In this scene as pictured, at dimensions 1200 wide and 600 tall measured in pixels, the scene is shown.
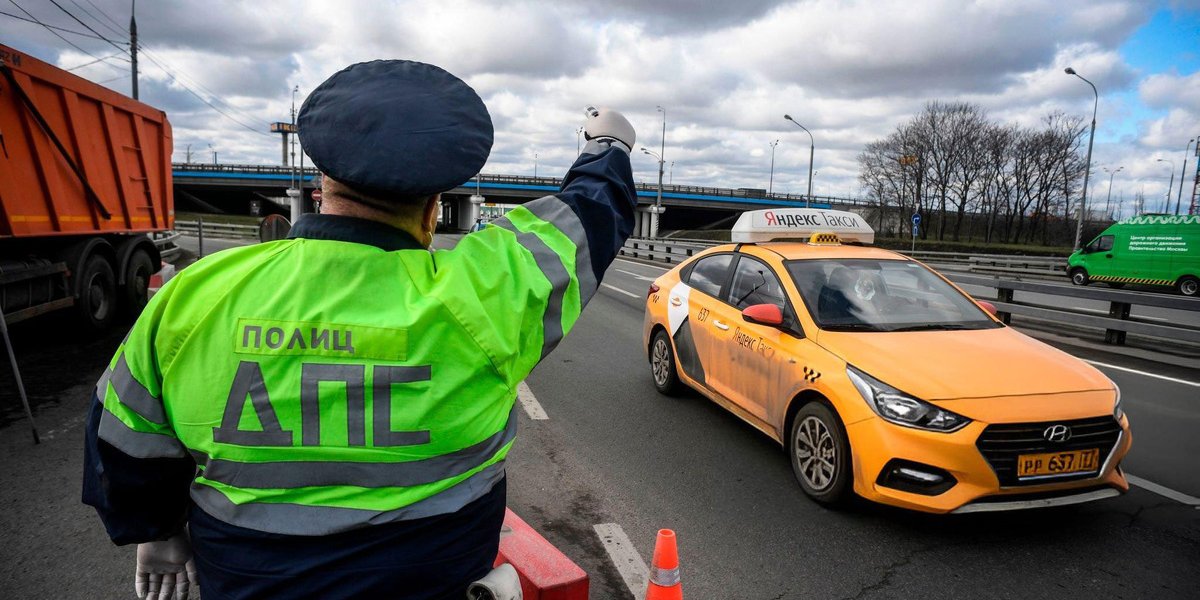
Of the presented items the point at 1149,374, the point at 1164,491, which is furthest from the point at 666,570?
the point at 1149,374

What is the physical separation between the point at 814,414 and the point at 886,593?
1238 mm

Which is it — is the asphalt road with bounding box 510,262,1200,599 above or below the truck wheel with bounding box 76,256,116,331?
below

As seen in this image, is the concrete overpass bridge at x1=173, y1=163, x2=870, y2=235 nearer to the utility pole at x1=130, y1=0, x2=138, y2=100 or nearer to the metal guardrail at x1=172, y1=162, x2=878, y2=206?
the metal guardrail at x1=172, y1=162, x2=878, y2=206

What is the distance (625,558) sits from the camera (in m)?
3.60

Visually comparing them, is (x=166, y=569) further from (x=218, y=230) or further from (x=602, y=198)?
(x=218, y=230)

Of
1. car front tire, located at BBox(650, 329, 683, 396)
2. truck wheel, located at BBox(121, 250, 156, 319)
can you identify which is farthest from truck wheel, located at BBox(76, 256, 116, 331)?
car front tire, located at BBox(650, 329, 683, 396)

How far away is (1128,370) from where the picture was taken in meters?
8.66

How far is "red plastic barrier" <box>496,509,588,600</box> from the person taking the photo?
2605 millimetres

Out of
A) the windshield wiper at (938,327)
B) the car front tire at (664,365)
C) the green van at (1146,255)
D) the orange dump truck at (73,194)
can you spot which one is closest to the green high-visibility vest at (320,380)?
the windshield wiper at (938,327)

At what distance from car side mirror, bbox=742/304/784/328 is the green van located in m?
23.8

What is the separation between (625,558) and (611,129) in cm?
238

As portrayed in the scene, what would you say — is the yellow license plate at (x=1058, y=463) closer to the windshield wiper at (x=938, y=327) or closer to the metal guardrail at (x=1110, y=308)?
the windshield wiper at (x=938, y=327)

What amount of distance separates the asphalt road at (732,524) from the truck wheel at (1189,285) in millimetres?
20495

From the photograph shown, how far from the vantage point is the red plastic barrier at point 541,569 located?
2.61m
